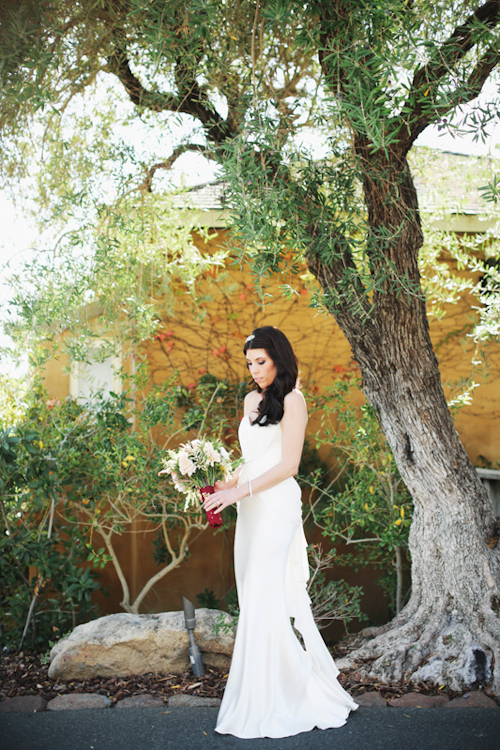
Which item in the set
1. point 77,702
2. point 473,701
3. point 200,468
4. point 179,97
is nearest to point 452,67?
point 179,97

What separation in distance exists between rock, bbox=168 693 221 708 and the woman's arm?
4.63ft

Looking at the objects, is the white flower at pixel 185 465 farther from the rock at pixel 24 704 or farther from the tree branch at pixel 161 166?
the tree branch at pixel 161 166

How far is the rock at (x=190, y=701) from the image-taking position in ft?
14.0

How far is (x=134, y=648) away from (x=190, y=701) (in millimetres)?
631

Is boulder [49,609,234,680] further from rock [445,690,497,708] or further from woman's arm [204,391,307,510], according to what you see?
rock [445,690,497,708]

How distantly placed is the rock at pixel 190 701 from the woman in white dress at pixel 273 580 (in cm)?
46

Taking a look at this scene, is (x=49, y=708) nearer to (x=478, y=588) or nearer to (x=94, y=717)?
(x=94, y=717)

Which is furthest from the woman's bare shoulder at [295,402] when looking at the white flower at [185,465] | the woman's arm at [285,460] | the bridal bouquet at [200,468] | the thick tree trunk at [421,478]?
the thick tree trunk at [421,478]

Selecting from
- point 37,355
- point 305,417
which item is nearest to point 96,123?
point 37,355

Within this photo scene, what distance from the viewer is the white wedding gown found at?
12.3ft

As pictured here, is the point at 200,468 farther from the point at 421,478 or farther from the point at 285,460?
the point at 421,478

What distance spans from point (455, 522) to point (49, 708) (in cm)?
304

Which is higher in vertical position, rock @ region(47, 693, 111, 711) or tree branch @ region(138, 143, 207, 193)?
tree branch @ region(138, 143, 207, 193)

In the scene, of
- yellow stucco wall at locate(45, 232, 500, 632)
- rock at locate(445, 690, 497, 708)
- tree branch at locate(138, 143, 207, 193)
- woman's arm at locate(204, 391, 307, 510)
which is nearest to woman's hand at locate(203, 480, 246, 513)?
woman's arm at locate(204, 391, 307, 510)
